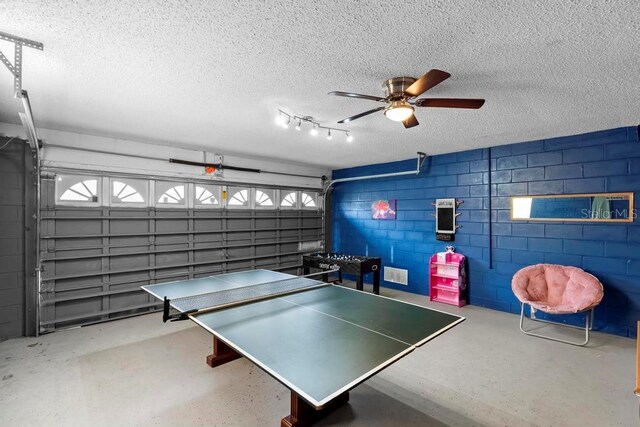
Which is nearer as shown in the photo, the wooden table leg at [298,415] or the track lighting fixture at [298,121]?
the wooden table leg at [298,415]

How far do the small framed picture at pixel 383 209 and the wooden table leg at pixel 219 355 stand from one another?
4.20 metres

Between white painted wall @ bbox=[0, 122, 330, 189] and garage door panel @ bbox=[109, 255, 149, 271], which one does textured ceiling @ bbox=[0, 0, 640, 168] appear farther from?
garage door panel @ bbox=[109, 255, 149, 271]

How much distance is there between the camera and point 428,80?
2.03m

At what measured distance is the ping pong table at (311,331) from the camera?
1.55 meters

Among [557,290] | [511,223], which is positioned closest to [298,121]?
[511,223]

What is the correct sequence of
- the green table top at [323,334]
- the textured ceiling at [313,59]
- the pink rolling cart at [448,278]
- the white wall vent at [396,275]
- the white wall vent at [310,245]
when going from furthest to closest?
the white wall vent at [310,245], the white wall vent at [396,275], the pink rolling cart at [448,278], the textured ceiling at [313,59], the green table top at [323,334]

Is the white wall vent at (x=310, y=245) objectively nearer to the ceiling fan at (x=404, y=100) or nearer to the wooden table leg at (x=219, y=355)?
the wooden table leg at (x=219, y=355)

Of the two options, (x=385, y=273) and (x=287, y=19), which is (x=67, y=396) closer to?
(x=287, y=19)

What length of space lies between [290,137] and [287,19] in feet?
8.60

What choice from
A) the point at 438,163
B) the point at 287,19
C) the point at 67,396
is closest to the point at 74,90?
the point at 287,19

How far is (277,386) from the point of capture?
106 inches

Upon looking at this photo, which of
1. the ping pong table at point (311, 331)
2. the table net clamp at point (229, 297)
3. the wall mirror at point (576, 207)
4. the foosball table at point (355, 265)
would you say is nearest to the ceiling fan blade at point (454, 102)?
the ping pong table at point (311, 331)

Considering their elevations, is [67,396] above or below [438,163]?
below

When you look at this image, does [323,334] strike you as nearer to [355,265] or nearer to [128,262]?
[355,265]
